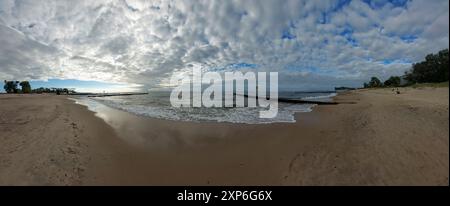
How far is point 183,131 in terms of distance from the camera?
38.0ft

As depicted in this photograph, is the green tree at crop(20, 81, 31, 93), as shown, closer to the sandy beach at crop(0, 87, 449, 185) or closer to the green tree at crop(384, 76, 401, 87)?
the sandy beach at crop(0, 87, 449, 185)

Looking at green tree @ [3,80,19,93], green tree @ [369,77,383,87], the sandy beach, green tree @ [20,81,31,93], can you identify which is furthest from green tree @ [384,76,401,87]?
green tree @ [3,80,19,93]

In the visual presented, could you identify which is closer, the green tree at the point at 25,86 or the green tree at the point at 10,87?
the green tree at the point at 10,87

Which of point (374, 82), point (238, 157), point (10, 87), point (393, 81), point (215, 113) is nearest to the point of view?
point (238, 157)

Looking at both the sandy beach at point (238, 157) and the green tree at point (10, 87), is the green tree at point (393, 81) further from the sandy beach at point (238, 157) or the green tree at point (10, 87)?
the green tree at point (10, 87)

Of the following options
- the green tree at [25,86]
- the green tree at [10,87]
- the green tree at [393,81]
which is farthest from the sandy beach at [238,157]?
the green tree at [10,87]

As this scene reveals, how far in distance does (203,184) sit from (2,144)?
9.21m

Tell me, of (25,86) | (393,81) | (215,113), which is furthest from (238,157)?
(25,86)

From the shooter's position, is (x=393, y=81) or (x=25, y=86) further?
(x=25, y=86)

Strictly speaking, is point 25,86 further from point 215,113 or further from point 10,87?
point 215,113

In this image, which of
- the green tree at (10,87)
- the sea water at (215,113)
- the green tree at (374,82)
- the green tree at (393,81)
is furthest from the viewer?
the green tree at (374,82)

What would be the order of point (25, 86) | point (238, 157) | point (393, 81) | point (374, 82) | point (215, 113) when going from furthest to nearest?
point (374, 82) < point (25, 86) < point (393, 81) < point (215, 113) < point (238, 157)
